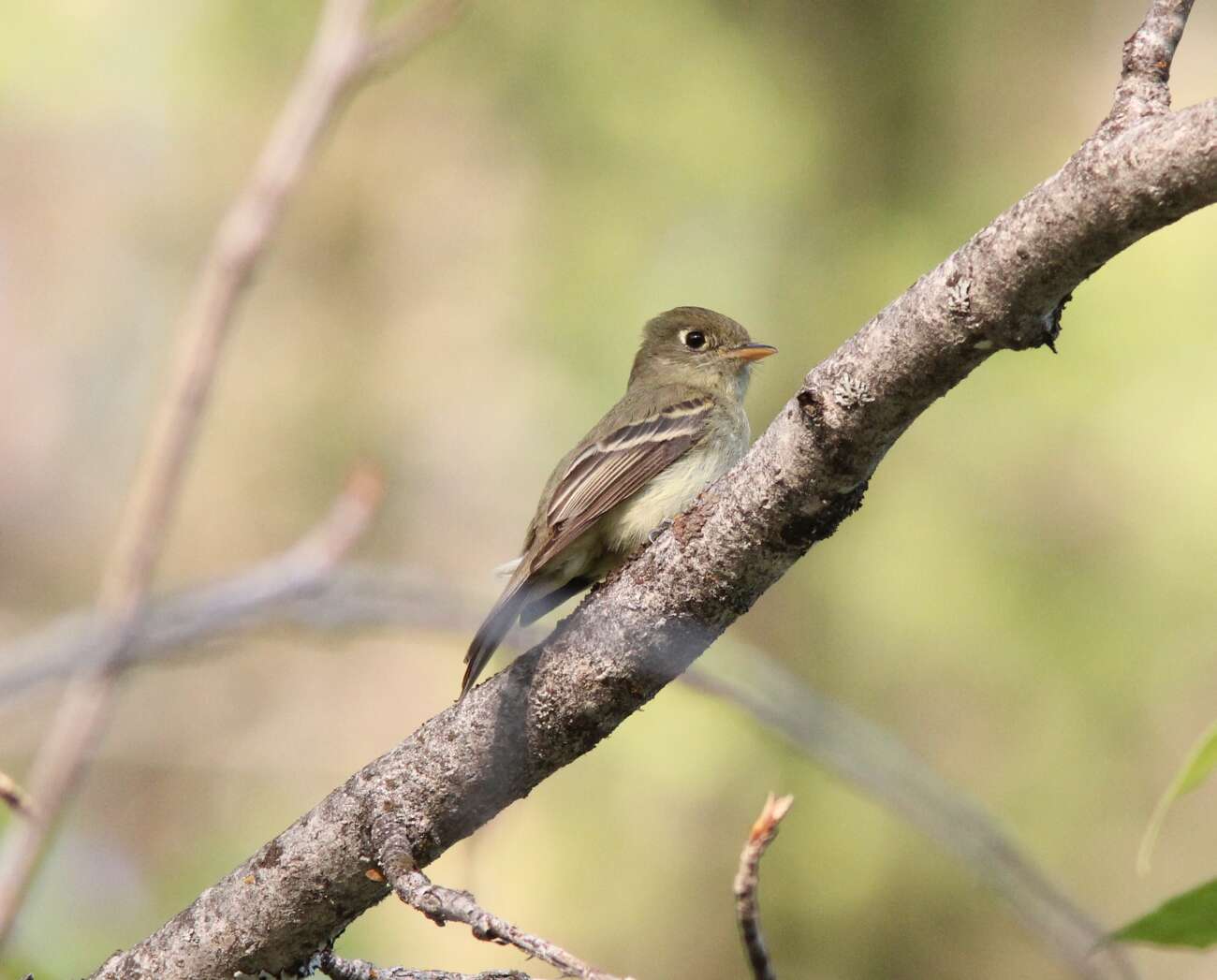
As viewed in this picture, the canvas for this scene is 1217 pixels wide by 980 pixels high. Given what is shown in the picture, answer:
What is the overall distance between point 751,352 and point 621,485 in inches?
59.7

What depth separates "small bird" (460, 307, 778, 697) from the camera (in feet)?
13.7

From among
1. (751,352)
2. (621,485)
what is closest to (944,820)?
(621,485)

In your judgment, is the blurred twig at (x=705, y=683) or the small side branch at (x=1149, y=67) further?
the blurred twig at (x=705, y=683)

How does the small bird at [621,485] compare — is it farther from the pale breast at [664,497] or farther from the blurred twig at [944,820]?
the blurred twig at [944,820]

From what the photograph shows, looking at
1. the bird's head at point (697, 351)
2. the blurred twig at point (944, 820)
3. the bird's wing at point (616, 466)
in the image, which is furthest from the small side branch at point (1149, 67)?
the bird's head at point (697, 351)

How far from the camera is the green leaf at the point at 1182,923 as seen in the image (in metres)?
1.77

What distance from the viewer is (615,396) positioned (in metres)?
7.95

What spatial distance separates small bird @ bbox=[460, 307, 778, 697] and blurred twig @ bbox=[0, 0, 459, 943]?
4.24 ft

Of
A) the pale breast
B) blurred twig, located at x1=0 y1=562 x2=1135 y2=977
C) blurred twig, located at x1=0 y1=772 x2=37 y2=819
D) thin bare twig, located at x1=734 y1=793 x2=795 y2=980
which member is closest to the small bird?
the pale breast

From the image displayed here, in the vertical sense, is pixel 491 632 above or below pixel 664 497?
below

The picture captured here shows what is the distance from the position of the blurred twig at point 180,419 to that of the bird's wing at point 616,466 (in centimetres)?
170

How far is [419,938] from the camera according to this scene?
23.1 ft

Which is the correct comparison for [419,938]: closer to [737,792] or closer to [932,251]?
[737,792]

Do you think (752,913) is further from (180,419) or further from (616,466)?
(616,466)
